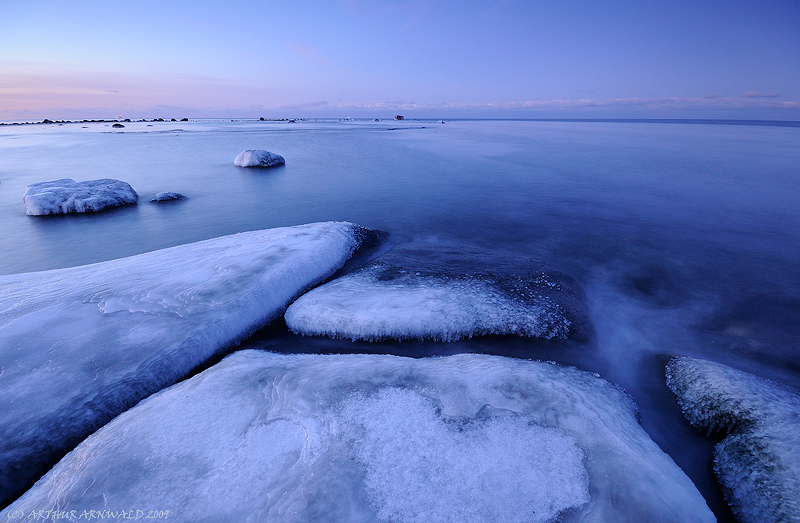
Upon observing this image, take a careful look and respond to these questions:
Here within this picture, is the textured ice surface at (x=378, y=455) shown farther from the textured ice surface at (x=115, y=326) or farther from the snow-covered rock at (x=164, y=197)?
the snow-covered rock at (x=164, y=197)

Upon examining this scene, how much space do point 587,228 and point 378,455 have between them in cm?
1047

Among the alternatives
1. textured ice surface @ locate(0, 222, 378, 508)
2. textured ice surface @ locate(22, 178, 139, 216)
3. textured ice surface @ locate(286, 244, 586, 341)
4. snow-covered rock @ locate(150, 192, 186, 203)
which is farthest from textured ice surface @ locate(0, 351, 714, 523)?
snow-covered rock @ locate(150, 192, 186, 203)

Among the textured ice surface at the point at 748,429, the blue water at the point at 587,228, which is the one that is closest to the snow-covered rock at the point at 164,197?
the blue water at the point at 587,228

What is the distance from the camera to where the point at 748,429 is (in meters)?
3.89

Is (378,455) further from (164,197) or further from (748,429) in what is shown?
(164,197)

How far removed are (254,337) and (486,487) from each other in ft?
14.4

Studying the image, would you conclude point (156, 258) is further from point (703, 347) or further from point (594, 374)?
point (703, 347)

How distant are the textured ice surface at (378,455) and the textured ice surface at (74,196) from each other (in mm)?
12669

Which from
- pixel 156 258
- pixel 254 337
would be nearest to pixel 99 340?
pixel 254 337

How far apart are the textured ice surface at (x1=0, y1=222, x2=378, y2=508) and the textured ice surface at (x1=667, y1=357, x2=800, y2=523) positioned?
6.64 meters

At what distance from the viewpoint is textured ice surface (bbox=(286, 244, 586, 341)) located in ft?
18.6

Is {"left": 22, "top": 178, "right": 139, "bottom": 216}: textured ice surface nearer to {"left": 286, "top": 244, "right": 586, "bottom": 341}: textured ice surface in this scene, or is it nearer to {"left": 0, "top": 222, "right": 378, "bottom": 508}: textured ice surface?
{"left": 0, "top": 222, "right": 378, "bottom": 508}: textured ice surface

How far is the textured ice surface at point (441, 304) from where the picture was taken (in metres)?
5.67

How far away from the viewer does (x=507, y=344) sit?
556cm
